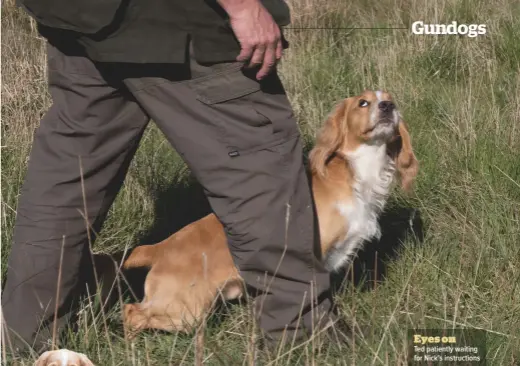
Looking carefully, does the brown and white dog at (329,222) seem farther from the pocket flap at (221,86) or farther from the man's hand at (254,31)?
the man's hand at (254,31)

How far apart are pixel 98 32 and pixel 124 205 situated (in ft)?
5.18

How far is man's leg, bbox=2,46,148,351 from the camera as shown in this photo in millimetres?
2959

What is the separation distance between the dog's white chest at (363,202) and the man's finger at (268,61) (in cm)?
111

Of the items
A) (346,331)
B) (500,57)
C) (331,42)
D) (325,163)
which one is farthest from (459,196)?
(331,42)

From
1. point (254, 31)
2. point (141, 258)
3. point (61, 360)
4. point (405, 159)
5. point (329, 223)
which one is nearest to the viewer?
point (61, 360)

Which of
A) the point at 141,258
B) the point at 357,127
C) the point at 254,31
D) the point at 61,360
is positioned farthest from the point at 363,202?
the point at 61,360

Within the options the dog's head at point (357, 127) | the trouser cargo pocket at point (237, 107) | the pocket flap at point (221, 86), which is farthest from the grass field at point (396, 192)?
the pocket flap at point (221, 86)

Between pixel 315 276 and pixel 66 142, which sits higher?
pixel 66 142

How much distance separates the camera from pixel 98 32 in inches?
103

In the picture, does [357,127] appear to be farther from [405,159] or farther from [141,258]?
[141,258]

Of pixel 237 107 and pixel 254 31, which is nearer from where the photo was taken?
pixel 254 31

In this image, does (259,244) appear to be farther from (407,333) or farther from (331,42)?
(331,42)

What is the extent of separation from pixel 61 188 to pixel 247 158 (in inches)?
29.3

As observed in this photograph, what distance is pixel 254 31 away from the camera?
101 inches
